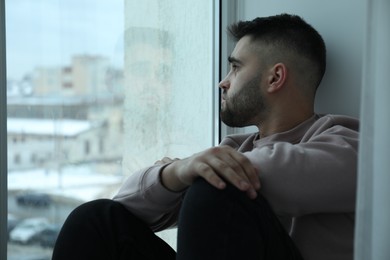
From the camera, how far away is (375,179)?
0.79 metres

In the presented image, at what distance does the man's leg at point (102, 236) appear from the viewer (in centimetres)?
109

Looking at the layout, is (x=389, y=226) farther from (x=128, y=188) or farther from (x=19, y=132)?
(x=19, y=132)

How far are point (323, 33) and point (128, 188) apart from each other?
24.7 inches

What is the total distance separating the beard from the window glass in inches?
17.2

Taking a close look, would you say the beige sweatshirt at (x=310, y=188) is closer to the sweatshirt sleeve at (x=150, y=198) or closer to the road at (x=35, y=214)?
the sweatshirt sleeve at (x=150, y=198)

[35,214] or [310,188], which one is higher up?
[310,188]

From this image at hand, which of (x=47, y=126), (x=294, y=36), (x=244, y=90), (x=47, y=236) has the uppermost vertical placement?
(x=294, y=36)

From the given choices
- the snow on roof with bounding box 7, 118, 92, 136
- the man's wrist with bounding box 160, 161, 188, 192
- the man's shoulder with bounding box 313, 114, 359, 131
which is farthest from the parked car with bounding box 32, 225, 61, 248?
the man's shoulder with bounding box 313, 114, 359, 131

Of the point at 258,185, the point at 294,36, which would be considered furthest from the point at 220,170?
the point at 294,36

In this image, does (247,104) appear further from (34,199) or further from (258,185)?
(34,199)

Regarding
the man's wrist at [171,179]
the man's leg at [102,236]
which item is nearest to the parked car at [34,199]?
the man's leg at [102,236]

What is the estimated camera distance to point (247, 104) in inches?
49.1

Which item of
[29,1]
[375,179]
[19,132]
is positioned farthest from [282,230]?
[29,1]

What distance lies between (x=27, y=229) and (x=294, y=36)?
0.90 meters
